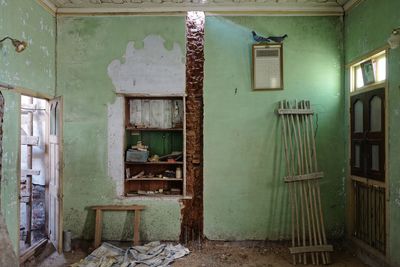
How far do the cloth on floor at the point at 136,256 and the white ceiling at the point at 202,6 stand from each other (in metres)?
3.29

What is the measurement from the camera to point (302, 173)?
402 centimetres

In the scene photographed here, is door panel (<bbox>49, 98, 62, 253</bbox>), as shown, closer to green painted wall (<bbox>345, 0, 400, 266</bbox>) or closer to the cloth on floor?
the cloth on floor

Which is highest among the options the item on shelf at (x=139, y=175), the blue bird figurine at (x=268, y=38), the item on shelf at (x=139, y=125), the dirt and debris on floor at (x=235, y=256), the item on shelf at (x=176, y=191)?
the blue bird figurine at (x=268, y=38)

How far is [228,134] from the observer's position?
4203 mm

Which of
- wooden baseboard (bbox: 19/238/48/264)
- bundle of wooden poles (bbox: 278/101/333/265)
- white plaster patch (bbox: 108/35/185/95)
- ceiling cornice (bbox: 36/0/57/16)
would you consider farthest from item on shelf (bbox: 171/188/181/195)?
ceiling cornice (bbox: 36/0/57/16)

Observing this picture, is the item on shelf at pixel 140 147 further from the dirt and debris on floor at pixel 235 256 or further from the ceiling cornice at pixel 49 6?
the ceiling cornice at pixel 49 6

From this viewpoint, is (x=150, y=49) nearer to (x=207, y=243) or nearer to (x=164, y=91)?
(x=164, y=91)

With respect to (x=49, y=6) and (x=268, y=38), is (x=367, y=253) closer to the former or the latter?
(x=268, y=38)

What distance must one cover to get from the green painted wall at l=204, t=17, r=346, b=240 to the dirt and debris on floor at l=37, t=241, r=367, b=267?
14 centimetres

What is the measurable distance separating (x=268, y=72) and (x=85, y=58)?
8.60 ft

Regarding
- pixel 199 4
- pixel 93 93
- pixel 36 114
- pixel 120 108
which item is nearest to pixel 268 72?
pixel 199 4

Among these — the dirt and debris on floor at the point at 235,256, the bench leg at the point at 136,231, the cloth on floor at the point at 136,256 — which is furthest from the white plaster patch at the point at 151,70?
the dirt and debris on floor at the point at 235,256

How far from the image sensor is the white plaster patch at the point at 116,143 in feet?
13.8

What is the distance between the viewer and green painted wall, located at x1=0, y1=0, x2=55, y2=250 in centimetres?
308
